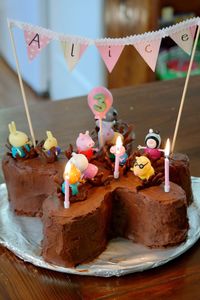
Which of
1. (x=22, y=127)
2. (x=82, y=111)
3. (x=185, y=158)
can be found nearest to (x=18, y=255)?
(x=185, y=158)

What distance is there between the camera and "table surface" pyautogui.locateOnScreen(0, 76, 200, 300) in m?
0.98

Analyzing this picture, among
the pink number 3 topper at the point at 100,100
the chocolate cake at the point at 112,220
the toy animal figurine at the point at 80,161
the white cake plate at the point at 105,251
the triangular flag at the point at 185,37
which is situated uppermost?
the triangular flag at the point at 185,37

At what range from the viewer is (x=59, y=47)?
3.29 meters

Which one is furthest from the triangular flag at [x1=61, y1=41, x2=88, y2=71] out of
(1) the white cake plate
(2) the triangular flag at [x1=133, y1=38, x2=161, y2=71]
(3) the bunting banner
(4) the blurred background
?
(4) the blurred background

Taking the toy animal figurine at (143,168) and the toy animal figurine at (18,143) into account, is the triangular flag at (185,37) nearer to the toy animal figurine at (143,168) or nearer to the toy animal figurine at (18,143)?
the toy animal figurine at (143,168)

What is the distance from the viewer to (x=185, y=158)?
3.88 ft

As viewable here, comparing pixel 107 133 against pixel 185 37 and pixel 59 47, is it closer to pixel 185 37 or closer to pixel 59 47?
pixel 185 37

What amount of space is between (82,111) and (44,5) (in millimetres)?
1981

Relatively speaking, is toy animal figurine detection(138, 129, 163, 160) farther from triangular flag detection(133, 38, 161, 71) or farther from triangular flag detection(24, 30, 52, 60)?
triangular flag detection(24, 30, 52, 60)

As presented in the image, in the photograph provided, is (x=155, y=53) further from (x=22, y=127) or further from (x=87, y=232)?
(x=22, y=127)

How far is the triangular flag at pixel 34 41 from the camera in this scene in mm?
1091

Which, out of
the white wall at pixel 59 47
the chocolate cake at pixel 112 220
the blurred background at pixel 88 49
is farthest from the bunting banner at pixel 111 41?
the white wall at pixel 59 47

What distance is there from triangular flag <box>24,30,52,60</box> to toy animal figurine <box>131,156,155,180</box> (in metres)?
0.29

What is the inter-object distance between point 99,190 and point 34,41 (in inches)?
12.5
